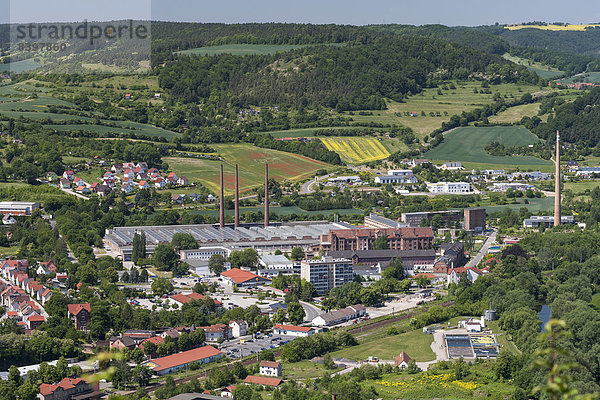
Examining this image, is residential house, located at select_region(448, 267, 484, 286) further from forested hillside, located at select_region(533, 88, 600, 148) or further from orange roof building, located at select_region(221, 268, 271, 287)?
forested hillside, located at select_region(533, 88, 600, 148)

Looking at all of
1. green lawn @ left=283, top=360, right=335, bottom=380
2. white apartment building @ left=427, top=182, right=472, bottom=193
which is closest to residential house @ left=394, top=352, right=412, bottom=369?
green lawn @ left=283, top=360, right=335, bottom=380

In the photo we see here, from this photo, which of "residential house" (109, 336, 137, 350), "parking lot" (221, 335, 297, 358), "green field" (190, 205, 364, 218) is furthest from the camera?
"green field" (190, 205, 364, 218)

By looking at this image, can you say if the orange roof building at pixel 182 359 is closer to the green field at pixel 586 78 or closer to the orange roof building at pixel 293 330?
the orange roof building at pixel 293 330

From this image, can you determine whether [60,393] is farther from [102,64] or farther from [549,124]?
[102,64]

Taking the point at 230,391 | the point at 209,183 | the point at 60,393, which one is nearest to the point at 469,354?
the point at 230,391

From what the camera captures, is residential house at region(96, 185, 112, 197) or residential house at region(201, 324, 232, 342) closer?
residential house at region(201, 324, 232, 342)

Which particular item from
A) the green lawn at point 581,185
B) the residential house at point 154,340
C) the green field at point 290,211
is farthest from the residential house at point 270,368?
the green lawn at point 581,185

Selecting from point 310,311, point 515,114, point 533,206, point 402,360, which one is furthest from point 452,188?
point 402,360
